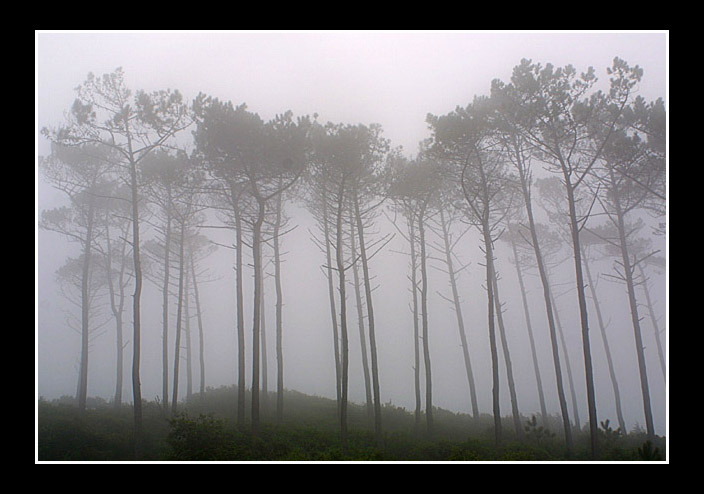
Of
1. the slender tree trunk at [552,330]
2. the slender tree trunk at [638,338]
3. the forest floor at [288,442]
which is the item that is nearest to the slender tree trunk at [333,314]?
the forest floor at [288,442]

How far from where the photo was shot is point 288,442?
36.4 ft

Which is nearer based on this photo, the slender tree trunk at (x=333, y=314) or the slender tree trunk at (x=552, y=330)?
the slender tree trunk at (x=552, y=330)

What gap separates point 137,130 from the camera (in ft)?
43.9

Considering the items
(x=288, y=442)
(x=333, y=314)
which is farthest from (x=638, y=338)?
(x=288, y=442)

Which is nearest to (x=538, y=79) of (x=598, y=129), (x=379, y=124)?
(x=598, y=129)

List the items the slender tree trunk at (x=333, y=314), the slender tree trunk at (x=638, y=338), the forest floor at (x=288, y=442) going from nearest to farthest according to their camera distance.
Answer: the forest floor at (x=288, y=442) → the slender tree trunk at (x=638, y=338) → the slender tree trunk at (x=333, y=314)

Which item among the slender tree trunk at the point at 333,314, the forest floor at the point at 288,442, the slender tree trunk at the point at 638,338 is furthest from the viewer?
the slender tree trunk at the point at 333,314

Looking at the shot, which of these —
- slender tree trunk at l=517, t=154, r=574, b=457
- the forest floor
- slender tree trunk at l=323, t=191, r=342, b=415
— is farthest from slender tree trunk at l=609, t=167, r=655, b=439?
slender tree trunk at l=323, t=191, r=342, b=415

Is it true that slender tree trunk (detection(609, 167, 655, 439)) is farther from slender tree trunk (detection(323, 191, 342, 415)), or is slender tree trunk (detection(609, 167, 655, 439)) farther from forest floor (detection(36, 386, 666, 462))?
slender tree trunk (detection(323, 191, 342, 415))

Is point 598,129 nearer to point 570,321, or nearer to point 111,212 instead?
point 570,321

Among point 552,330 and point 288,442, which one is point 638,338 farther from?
point 288,442

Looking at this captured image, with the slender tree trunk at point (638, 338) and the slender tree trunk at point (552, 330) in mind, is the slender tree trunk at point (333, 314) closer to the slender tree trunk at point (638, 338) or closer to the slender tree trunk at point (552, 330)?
the slender tree trunk at point (552, 330)

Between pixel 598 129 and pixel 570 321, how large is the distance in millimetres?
19881

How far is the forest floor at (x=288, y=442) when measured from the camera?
31.7ft
